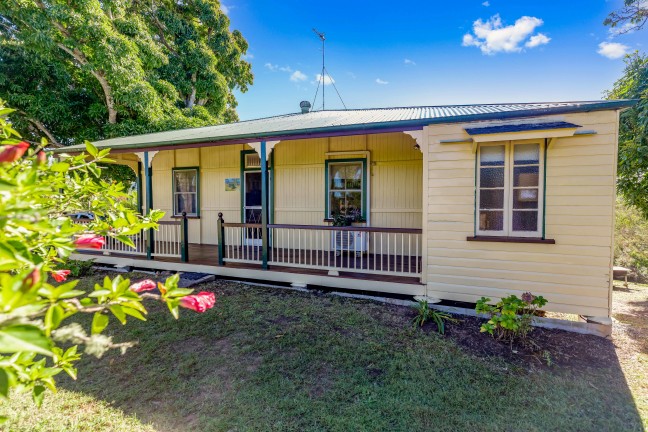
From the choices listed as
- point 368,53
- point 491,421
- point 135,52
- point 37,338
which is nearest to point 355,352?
point 491,421

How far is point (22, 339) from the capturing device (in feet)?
2.67

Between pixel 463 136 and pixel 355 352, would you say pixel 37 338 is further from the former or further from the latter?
pixel 463 136

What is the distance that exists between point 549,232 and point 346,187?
4147 millimetres

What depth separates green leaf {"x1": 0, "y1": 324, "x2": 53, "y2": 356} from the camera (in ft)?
2.59

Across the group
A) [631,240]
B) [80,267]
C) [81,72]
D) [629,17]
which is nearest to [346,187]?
[80,267]

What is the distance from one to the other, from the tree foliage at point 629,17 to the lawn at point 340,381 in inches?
292

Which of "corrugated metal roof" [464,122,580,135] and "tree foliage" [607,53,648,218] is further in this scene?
"tree foliage" [607,53,648,218]

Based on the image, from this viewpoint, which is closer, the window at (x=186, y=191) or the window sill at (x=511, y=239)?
the window sill at (x=511, y=239)

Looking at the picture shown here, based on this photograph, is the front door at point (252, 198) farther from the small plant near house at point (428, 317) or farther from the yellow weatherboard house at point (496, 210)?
the small plant near house at point (428, 317)

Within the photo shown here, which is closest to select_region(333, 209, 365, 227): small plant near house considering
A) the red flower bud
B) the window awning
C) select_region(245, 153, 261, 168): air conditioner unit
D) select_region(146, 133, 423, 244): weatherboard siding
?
select_region(146, 133, 423, 244): weatherboard siding

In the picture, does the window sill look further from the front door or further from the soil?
the front door

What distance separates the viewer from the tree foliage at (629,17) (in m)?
7.42

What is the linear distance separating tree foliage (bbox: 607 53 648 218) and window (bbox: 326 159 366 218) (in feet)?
18.0

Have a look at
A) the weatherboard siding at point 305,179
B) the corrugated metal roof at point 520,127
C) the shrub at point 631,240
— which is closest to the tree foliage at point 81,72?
the weatherboard siding at point 305,179
